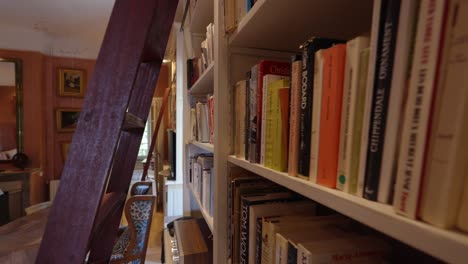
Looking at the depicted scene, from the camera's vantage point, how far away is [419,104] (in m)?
0.23

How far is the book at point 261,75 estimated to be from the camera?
55cm

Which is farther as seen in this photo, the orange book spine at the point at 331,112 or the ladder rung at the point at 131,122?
the ladder rung at the point at 131,122

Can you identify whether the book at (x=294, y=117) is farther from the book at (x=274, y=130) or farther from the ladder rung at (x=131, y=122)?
the ladder rung at (x=131, y=122)

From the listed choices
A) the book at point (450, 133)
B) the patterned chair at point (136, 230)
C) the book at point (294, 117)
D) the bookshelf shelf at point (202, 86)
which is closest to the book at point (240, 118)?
the book at point (294, 117)

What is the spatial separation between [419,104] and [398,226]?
124mm

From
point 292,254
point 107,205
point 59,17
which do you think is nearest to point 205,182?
point 107,205

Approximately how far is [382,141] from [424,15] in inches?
5.2

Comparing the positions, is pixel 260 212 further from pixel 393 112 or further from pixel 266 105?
pixel 393 112

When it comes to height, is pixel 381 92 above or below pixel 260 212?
above

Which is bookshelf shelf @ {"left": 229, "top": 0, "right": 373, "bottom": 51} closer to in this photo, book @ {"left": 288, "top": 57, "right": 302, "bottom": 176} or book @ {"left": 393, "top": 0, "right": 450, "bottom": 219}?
book @ {"left": 288, "top": 57, "right": 302, "bottom": 176}

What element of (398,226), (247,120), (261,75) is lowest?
(398,226)

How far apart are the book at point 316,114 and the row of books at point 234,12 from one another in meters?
0.32

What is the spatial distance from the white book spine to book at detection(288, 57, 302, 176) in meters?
0.13

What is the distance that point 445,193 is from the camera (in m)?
0.21
